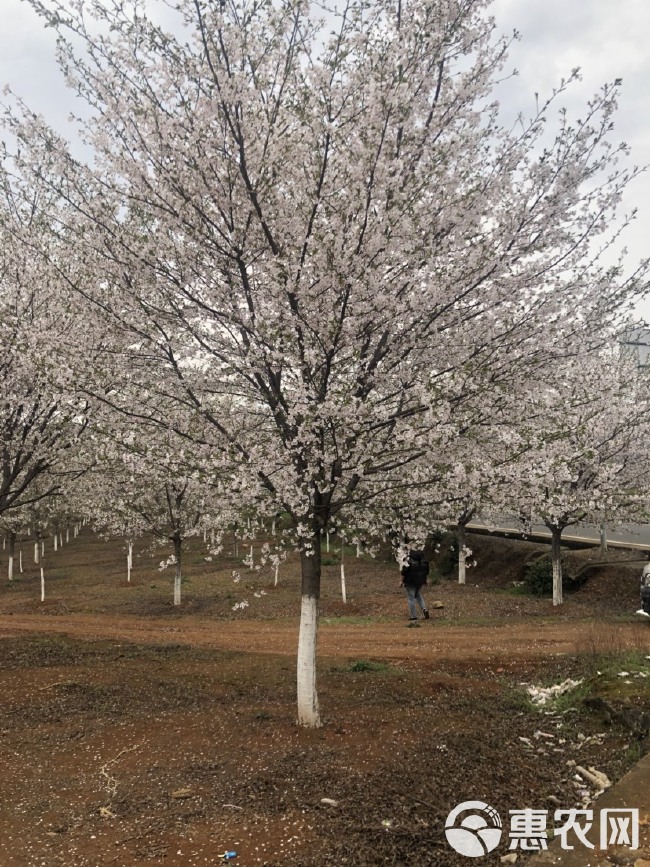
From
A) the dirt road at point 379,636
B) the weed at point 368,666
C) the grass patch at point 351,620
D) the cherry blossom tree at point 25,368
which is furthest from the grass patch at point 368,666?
the cherry blossom tree at point 25,368

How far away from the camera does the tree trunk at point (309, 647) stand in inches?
274

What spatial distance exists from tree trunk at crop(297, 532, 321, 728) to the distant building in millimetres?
4547

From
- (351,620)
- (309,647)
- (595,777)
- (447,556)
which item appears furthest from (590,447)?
(447,556)

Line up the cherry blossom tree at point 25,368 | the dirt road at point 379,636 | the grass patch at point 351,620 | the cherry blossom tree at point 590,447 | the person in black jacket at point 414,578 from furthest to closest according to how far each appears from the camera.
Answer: the grass patch at point 351,620, the person in black jacket at point 414,578, the dirt road at point 379,636, the cherry blossom tree at point 25,368, the cherry blossom tree at point 590,447

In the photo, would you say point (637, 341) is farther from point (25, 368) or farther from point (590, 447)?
point (25, 368)

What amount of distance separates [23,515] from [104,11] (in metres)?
26.8

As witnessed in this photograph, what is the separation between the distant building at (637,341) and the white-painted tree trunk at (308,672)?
5048 millimetres

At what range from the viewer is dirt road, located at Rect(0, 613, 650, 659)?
1162 cm

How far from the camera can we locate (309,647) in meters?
7.00

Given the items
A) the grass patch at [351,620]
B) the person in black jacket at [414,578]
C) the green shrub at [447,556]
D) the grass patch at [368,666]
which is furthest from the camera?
the green shrub at [447,556]

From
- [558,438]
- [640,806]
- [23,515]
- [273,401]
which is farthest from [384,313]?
[23,515]

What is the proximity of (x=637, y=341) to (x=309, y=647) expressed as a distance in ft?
20.3

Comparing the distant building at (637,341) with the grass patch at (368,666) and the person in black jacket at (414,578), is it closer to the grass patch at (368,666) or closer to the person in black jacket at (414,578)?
the grass patch at (368,666)

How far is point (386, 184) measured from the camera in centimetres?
592
